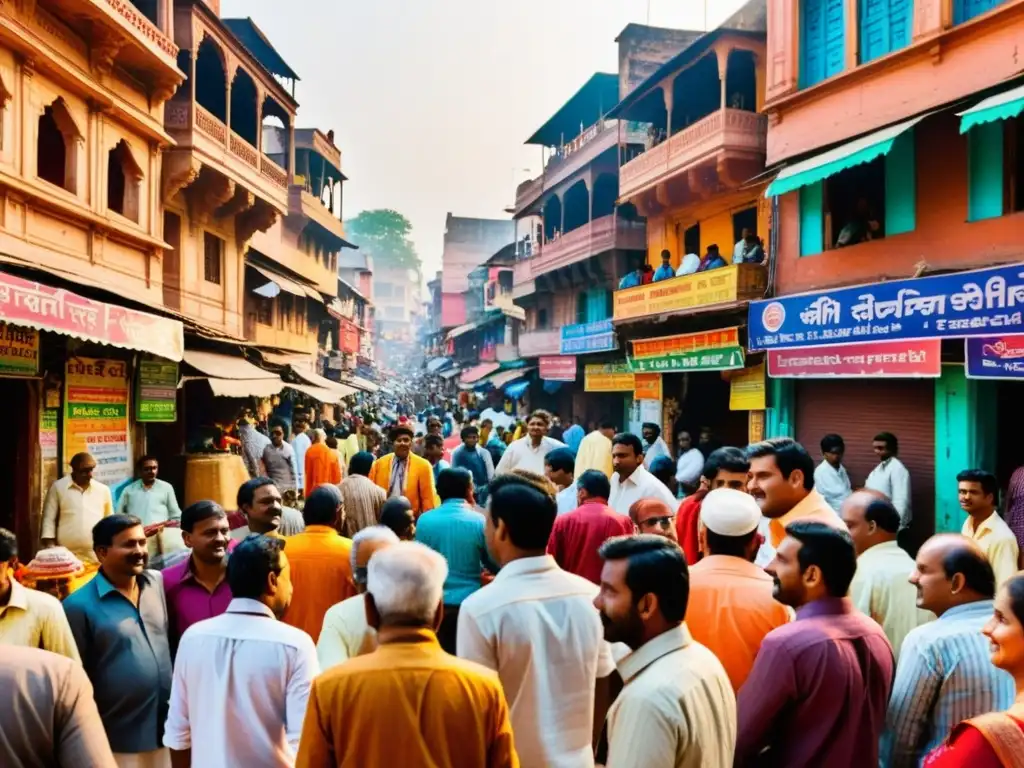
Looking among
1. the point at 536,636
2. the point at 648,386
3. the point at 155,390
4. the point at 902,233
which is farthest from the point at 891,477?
the point at 155,390

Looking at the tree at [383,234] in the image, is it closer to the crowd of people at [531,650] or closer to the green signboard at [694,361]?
the green signboard at [694,361]

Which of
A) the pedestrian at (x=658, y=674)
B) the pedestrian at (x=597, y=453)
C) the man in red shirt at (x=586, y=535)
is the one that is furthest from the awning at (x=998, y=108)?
the pedestrian at (x=658, y=674)

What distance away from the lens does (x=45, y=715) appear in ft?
6.98

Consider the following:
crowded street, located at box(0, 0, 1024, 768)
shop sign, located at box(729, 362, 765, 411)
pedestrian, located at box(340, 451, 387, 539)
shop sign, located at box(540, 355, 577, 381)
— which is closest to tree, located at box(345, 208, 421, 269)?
crowded street, located at box(0, 0, 1024, 768)

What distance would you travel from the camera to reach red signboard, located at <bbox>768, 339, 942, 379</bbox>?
9102 millimetres

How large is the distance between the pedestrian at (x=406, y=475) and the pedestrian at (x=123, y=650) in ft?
12.7

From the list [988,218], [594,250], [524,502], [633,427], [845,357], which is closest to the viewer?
[524,502]

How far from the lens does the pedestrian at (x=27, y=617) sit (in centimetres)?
296

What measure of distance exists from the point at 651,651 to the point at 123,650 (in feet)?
7.86

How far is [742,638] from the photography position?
2.98m

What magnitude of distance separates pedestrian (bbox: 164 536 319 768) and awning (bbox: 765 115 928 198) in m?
9.13

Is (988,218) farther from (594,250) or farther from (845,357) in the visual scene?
(594,250)

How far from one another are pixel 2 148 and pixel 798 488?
355 inches

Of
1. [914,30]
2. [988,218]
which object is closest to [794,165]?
[914,30]
